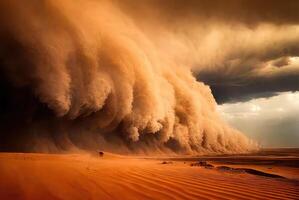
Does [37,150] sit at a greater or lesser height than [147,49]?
lesser

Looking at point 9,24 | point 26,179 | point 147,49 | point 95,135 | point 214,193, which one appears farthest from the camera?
point 147,49

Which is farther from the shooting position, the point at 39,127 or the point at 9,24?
the point at 39,127

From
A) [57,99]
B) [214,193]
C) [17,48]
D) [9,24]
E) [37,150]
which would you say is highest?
[9,24]

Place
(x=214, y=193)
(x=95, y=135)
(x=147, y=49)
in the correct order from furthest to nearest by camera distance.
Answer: (x=147, y=49), (x=95, y=135), (x=214, y=193)

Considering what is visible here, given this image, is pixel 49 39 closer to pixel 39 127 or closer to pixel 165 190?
pixel 39 127

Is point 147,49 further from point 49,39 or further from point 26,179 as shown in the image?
point 26,179

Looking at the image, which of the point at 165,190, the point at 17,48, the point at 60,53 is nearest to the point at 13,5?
the point at 17,48

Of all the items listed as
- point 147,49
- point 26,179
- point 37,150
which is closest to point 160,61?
point 147,49
